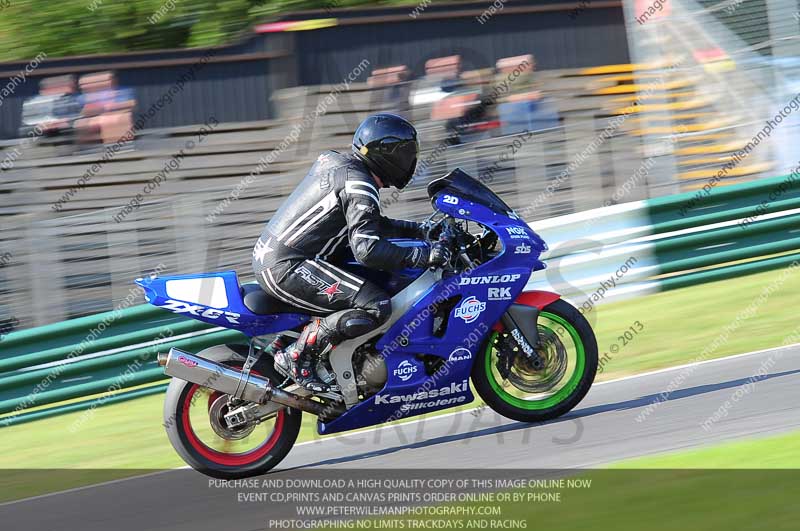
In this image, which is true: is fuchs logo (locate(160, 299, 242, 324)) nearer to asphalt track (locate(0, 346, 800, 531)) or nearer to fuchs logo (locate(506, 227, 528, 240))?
asphalt track (locate(0, 346, 800, 531))

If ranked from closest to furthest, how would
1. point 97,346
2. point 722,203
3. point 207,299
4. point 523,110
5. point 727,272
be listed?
point 207,299, point 97,346, point 727,272, point 722,203, point 523,110

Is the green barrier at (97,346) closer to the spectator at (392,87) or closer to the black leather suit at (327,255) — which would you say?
the black leather suit at (327,255)

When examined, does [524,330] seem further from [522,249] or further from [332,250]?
[332,250]

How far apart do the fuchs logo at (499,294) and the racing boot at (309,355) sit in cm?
97

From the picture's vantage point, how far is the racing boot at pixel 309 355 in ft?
21.5

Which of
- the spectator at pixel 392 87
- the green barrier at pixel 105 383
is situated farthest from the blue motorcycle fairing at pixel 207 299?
the spectator at pixel 392 87

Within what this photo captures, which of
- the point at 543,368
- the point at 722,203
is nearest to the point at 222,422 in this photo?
the point at 543,368

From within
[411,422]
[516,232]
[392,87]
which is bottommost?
Result: [411,422]

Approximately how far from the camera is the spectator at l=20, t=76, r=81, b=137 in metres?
14.7

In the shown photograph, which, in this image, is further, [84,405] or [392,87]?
[392,87]

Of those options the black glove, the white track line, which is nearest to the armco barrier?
the white track line

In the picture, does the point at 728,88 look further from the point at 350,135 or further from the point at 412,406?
the point at 412,406

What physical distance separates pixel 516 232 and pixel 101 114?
9.42 m

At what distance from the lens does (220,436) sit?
6562 millimetres
